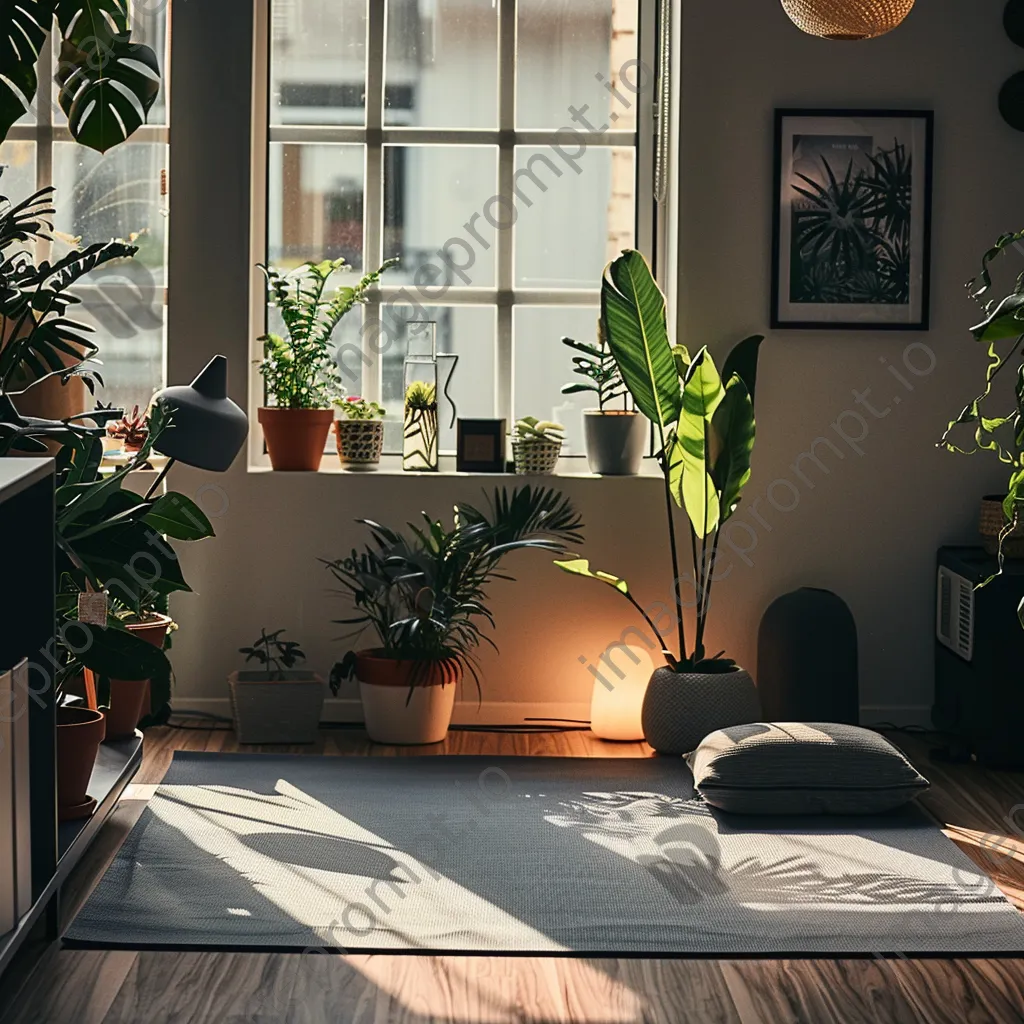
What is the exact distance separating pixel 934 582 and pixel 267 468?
2200 millimetres

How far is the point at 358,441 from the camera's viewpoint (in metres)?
4.45

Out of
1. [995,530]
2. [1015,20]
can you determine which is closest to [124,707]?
[995,530]

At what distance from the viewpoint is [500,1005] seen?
238cm

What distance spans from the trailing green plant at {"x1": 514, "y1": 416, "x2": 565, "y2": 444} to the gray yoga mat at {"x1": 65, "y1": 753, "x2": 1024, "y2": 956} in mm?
1142

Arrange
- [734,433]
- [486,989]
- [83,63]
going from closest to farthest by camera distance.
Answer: [486,989] → [83,63] → [734,433]

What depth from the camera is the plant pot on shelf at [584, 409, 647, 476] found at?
4406 millimetres

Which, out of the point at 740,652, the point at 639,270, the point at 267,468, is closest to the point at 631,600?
the point at 740,652

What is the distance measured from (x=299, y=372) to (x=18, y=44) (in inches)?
53.3

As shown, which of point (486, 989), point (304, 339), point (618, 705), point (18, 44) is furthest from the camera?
point (304, 339)

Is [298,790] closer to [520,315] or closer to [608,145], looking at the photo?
[520,315]

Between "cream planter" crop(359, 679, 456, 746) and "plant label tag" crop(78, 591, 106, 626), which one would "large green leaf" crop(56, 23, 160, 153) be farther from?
"cream planter" crop(359, 679, 456, 746)

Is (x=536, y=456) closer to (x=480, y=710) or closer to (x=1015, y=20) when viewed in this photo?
(x=480, y=710)

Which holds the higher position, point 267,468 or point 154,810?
point 267,468

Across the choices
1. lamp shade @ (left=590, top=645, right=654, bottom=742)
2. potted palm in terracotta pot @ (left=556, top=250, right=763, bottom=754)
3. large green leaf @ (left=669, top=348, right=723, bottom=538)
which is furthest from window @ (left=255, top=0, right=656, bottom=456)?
Answer: lamp shade @ (left=590, top=645, right=654, bottom=742)
